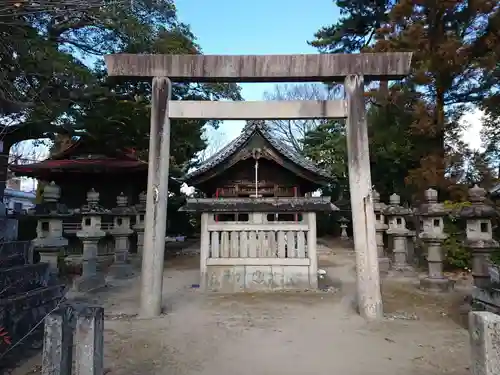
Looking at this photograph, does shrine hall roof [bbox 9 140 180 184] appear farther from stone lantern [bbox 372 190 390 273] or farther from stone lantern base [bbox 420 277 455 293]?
stone lantern base [bbox 420 277 455 293]

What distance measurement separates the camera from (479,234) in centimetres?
707

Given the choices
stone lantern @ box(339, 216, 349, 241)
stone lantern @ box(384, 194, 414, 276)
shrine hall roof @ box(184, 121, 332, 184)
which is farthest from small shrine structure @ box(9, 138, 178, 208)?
stone lantern @ box(339, 216, 349, 241)

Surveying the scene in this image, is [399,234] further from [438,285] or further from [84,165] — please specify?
[84,165]

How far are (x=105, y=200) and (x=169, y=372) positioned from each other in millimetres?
15469

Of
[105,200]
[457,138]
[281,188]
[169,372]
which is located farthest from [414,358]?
[105,200]

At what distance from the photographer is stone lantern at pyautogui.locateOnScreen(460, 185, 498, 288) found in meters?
6.68

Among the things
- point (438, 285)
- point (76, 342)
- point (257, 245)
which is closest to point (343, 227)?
point (438, 285)

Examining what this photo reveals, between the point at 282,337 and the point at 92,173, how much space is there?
14.9m

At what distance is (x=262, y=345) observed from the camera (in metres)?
5.02

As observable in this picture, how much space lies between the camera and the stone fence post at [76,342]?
2766mm

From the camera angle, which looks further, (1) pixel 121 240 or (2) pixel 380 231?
(2) pixel 380 231

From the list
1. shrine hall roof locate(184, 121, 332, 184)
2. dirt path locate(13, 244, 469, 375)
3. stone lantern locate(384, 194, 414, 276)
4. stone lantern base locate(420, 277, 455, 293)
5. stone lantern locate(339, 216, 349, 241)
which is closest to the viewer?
dirt path locate(13, 244, 469, 375)

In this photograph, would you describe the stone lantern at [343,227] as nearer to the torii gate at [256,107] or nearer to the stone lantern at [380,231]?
the stone lantern at [380,231]

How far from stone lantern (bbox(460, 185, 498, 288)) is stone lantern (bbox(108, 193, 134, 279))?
951cm
